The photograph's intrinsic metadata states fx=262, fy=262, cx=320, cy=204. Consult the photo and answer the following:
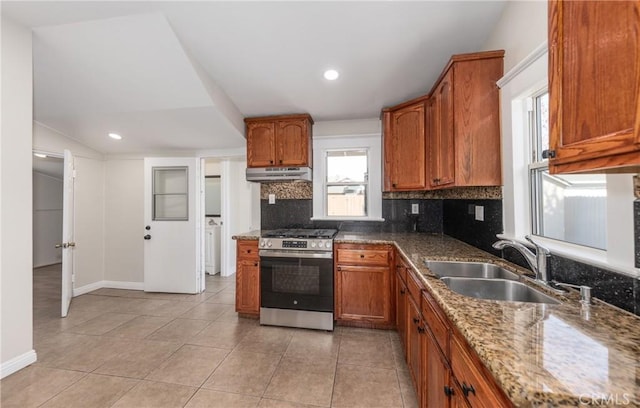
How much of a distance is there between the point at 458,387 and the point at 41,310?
15.0ft

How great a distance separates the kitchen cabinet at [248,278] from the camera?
295 centimetres

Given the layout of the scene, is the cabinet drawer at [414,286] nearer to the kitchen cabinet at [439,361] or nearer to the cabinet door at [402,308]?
the kitchen cabinet at [439,361]

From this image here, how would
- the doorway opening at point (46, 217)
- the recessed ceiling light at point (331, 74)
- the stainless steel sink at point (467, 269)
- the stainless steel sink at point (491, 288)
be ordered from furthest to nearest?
the doorway opening at point (46, 217) < the recessed ceiling light at point (331, 74) < the stainless steel sink at point (467, 269) < the stainless steel sink at point (491, 288)

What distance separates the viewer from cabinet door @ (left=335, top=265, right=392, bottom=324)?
8.71ft

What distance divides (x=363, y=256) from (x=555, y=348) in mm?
1985

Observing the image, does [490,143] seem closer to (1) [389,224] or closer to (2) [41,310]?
(1) [389,224]

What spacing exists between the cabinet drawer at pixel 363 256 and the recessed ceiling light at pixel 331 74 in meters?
1.73

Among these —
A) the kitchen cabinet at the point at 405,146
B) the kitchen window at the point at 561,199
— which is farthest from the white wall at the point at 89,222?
the kitchen window at the point at 561,199

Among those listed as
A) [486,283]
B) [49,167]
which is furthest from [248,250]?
[49,167]

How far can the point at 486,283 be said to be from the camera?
4.90 feet

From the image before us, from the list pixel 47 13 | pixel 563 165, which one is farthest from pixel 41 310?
pixel 563 165

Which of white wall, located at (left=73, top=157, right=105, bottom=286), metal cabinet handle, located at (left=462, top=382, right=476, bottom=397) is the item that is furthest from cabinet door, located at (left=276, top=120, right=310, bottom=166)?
white wall, located at (left=73, top=157, right=105, bottom=286)

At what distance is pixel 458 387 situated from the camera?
0.96 m

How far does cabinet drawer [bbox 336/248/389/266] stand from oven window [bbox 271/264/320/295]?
29 cm
